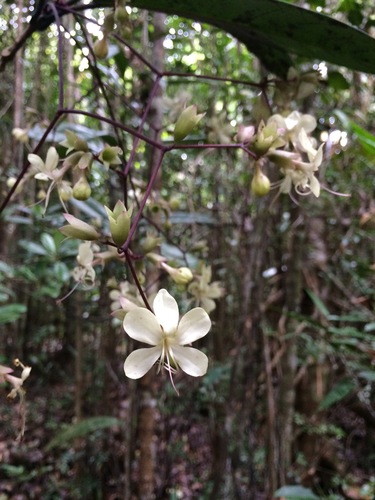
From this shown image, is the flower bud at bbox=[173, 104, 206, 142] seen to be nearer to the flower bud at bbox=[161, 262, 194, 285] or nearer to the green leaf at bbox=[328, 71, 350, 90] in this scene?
the flower bud at bbox=[161, 262, 194, 285]

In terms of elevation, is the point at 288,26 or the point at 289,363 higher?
the point at 288,26

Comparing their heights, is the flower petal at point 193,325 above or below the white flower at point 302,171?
below

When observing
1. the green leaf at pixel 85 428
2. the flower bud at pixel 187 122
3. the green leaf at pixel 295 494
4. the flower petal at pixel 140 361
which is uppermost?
the flower bud at pixel 187 122

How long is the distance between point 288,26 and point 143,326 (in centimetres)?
33

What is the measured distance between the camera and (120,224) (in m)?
0.32

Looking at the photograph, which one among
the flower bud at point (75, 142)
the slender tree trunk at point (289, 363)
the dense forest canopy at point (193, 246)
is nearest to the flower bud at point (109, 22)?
the dense forest canopy at point (193, 246)

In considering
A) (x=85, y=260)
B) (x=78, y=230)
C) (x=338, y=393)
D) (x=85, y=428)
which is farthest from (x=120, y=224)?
(x=85, y=428)

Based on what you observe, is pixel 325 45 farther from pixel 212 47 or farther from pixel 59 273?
pixel 212 47

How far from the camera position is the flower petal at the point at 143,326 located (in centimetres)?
31

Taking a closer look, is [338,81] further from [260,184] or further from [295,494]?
[295,494]

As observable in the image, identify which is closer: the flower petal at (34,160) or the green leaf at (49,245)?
the flower petal at (34,160)

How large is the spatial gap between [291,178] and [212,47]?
1531 millimetres

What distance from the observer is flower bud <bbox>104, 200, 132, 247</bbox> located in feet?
1.05

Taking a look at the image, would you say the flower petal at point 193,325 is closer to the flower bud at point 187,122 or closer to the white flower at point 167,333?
the white flower at point 167,333
